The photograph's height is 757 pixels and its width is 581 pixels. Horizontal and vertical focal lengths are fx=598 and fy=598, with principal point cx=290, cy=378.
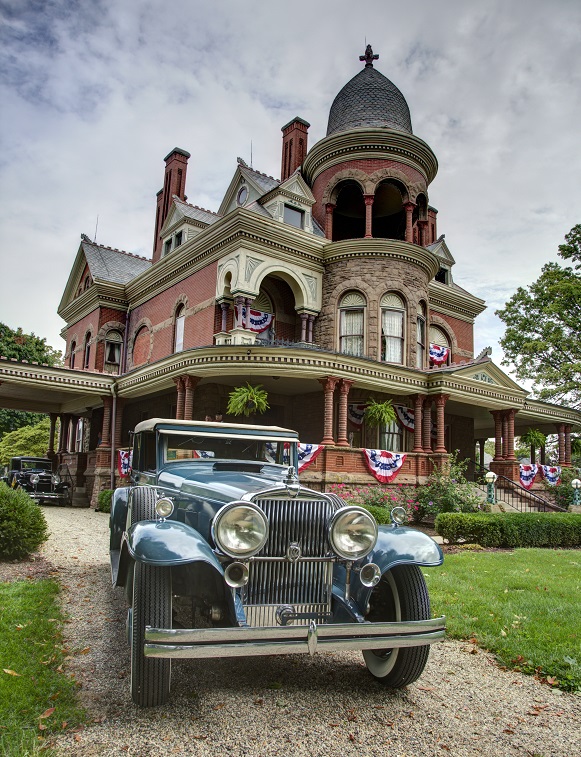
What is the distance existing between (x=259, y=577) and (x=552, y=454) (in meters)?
35.9

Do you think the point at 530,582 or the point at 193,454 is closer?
the point at 193,454

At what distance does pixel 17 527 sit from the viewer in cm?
908

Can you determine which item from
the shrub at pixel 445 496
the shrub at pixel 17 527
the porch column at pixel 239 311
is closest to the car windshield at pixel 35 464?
the porch column at pixel 239 311

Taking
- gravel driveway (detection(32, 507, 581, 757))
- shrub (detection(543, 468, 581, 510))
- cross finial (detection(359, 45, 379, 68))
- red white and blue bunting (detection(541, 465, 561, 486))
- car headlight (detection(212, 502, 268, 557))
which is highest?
cross finial (detection(359, 45, 379, 68))

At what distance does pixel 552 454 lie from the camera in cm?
3634

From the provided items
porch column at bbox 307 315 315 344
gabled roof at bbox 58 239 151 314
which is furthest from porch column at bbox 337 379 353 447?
gabled roof at bbox 58 239 151 314

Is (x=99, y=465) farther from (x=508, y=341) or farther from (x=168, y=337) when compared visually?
(x=508, y=341)

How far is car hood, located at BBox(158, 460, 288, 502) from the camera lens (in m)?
4.90

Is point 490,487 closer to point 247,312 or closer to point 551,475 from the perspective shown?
point 551,475

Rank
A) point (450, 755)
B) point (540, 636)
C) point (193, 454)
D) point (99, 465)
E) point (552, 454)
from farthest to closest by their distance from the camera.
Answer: point (552, 454) < point (99, 465) < point (193, 454) < point (540, 636) < point (450, 755)

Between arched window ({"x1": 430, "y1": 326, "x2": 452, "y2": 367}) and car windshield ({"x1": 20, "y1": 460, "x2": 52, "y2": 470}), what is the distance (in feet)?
54.4

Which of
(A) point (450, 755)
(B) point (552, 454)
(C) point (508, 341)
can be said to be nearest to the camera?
(A) point (450, 755)

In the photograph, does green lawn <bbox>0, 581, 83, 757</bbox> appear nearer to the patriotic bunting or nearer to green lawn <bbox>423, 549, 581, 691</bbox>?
green lawn <bbox>423, 549, 581, 691</bbox>

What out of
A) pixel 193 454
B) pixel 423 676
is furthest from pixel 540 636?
pixel 193 454
